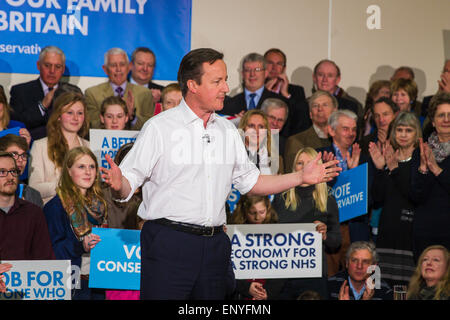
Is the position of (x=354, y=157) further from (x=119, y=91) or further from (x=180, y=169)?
(x=180, y=169)

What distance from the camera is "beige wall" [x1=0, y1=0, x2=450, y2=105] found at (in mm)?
8164

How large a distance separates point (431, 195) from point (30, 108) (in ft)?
11.0

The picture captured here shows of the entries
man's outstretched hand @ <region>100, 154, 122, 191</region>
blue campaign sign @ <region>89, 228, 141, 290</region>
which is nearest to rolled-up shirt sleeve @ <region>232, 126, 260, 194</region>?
Answer: man's outstretched hand @ <region>100, 154, 122, 191</region>

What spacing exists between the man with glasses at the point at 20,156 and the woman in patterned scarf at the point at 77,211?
0.15 metres

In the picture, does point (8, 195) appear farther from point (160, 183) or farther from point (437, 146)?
point (437, 146)

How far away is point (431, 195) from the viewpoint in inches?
211

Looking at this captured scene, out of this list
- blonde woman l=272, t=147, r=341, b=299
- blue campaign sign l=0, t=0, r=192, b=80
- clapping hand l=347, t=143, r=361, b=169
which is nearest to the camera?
blonde woman l=272, t=147, r=341, b=299

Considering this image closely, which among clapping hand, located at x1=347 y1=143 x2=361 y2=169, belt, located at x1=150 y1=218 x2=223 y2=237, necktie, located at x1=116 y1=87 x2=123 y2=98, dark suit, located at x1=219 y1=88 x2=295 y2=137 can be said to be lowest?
belt, located at x1=150 y1=218 x2=223 y2=237

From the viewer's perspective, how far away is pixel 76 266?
4.91m

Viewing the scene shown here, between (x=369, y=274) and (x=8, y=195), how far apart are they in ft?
8.76

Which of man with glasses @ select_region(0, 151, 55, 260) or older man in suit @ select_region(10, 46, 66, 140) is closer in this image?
man with glasses @ select_region(0, 151, 55, 260)

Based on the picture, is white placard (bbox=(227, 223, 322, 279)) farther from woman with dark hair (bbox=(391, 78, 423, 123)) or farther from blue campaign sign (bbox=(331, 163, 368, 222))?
woman with dark hair (bbox=(391, 78, 423, 123))

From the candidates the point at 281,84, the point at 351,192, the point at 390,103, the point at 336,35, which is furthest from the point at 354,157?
the point at 336,35
